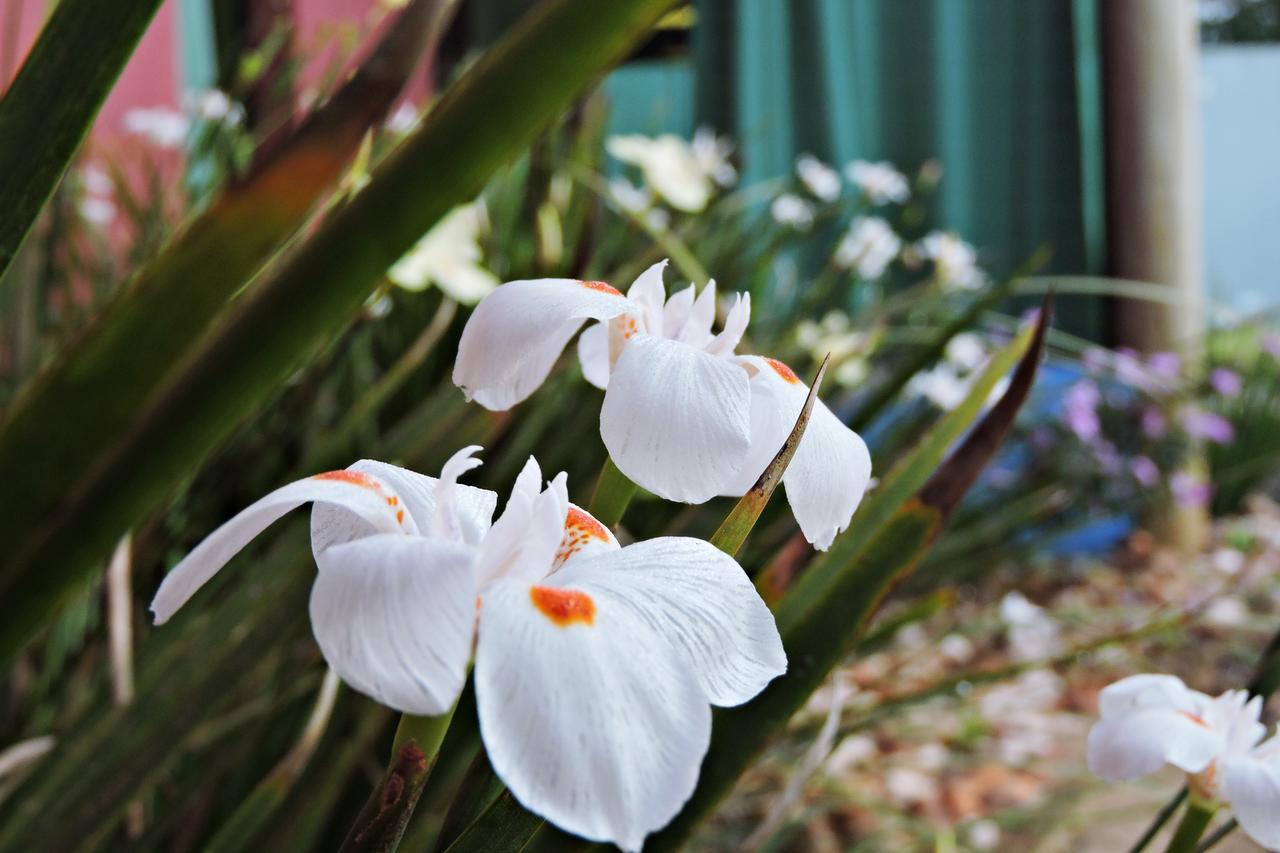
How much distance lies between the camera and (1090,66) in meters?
2.87

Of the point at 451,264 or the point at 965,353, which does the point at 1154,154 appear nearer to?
the point at 965,353

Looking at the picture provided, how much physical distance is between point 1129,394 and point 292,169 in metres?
2.91

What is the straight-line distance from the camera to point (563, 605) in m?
0.15

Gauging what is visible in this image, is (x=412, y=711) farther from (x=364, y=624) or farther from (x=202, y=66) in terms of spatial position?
(x=202, y=66)

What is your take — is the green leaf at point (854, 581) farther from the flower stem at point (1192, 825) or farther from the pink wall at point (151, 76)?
the pink wall at point (151, 76)

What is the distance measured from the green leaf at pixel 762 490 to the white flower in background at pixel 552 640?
2cm

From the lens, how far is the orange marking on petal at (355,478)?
7.3 inches

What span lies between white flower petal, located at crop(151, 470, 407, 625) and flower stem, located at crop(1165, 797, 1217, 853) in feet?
0.69

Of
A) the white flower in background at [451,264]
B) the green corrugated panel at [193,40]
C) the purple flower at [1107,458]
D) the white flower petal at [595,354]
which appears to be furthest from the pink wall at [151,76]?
the white flower petal at [595,354]

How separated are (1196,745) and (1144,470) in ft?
8.47

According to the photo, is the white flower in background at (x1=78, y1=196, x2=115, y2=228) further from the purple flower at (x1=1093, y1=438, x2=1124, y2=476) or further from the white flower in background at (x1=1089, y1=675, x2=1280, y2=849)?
the purple flower at (x1=1093, y1=438, x2=1124, y2=476)

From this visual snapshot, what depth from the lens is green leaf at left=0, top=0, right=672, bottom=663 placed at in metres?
0.23

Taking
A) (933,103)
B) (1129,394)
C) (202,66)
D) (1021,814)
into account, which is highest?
(202,66)

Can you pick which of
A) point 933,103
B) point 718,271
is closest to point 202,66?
point 933,103
